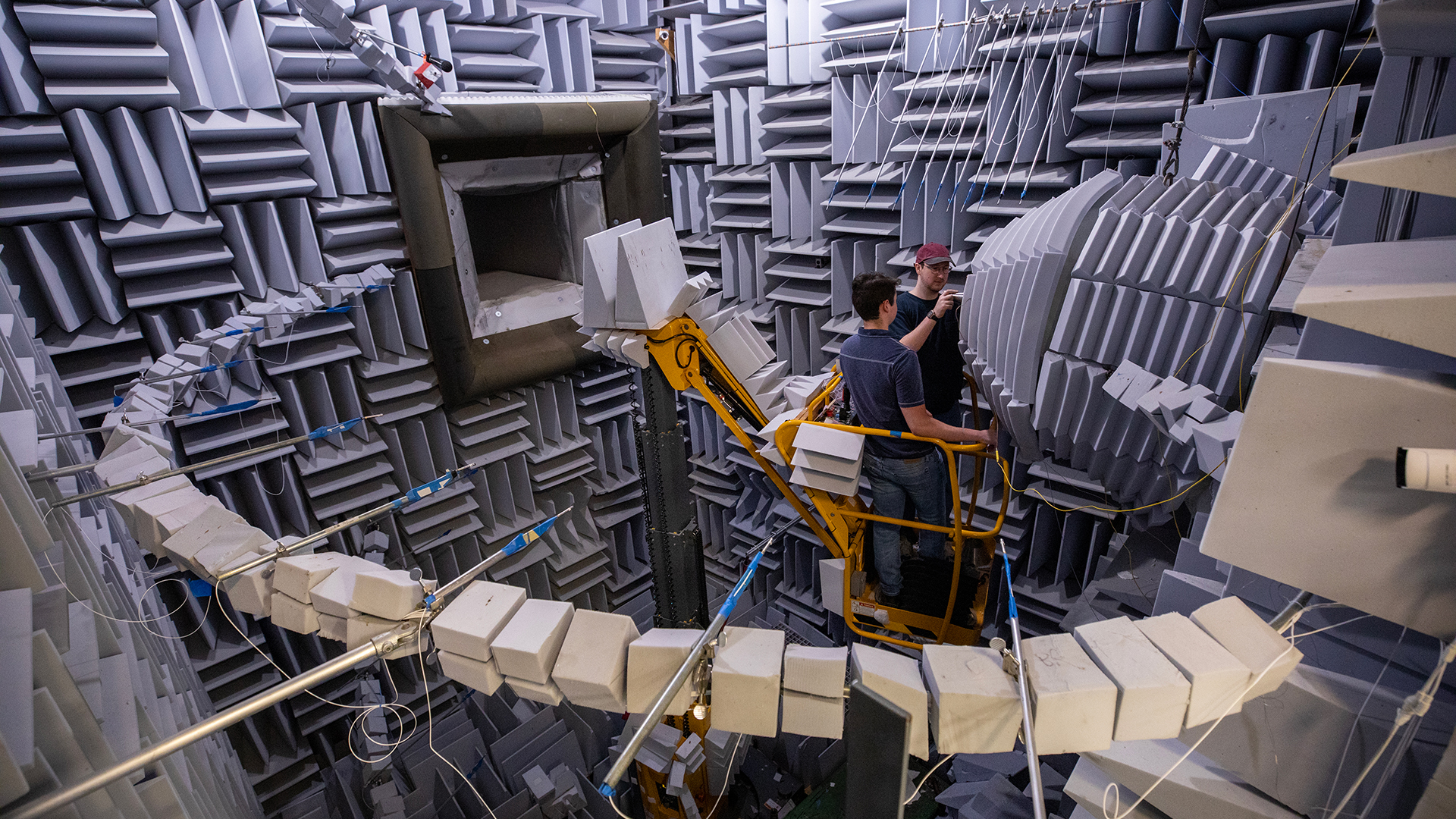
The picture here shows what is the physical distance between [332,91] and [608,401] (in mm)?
2658

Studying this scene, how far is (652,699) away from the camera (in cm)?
177

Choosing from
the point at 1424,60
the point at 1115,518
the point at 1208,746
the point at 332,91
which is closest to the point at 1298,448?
the point at 1208,746

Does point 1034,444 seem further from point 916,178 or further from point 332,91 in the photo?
point 332,91

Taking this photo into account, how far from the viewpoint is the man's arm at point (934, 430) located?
300cm

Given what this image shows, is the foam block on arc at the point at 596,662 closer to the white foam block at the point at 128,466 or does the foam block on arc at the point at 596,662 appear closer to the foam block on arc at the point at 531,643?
the foam block on arc at the point at 531,643

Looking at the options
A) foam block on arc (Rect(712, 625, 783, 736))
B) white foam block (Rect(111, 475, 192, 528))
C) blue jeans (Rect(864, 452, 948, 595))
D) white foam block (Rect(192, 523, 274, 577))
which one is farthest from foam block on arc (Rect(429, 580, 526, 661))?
blue jeans (Rect(864, 452, 948, 595))

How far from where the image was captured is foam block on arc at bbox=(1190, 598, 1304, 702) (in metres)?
1.39

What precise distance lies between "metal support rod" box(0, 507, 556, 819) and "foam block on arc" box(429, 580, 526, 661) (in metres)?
0.05

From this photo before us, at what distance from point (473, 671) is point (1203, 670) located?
5.57 ft

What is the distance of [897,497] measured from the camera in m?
3.38

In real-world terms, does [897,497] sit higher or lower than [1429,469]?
lower

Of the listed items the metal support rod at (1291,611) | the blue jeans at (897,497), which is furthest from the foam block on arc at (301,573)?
the metal support rod at (1291,611)

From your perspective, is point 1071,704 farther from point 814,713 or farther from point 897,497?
point 897,497

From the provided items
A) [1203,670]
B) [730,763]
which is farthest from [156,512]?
[1203,670]
